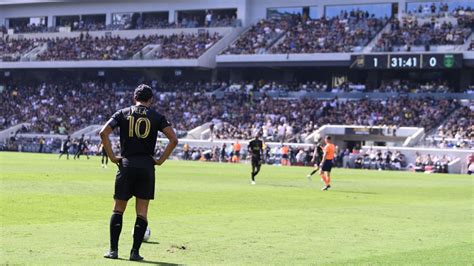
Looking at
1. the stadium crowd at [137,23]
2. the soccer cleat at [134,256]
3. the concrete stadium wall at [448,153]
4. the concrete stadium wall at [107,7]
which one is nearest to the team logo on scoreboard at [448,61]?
the concrete stadium wall at [448,153]

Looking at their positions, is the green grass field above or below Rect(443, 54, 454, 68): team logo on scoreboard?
below

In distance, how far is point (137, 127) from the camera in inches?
425

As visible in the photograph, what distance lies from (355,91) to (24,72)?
37738mm

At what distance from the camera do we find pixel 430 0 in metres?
74.6

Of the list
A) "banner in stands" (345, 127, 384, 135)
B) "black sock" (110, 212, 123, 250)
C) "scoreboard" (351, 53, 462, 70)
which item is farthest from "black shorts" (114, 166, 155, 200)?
"scoreboard" (351, 53, 462, 70)

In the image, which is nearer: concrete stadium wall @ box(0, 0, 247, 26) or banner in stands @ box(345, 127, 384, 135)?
banner in stands @ box(345, 127, 384, 135)

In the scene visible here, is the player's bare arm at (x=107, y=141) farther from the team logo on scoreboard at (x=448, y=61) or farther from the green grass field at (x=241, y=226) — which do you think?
the team logo on scoreboard at (x=448, y=61)

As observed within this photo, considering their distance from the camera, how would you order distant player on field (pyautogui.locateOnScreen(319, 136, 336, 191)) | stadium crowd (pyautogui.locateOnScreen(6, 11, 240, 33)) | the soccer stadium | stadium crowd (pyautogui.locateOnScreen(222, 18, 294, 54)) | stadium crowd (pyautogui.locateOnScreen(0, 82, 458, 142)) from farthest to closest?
stadium crowd (pyautogui.locateOnScreen(6, 11, 240, 33))
stadium crowd (pyautogui.locateOnScreen(222, 18, 294, 54))
stadium crowd (pyautogui.locateOnScreen(0, 82, 458, 142))
distant player on field (pyautogui.locateOnScreen(319, 136, 336, 191))
the soccer stadium

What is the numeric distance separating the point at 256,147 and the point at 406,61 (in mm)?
40102

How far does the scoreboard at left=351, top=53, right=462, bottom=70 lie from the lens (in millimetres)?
67250

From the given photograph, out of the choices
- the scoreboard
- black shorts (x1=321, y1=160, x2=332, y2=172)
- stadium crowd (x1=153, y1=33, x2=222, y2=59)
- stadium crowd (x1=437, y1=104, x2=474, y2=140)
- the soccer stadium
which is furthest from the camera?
stadium crowd (x1=153, y1=33, x2=222, y2=59)

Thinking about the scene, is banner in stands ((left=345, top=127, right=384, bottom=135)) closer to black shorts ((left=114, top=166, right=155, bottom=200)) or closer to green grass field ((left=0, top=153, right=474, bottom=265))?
green grass field ((left=0, top=153, right=474, bottom=265))

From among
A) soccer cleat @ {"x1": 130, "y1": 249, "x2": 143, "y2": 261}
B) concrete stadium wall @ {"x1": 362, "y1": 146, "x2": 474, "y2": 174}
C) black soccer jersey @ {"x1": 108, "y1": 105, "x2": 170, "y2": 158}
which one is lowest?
concrete stadium wall @ {"x1": 362, "y1": 146, "x2": 474, "y2": 174}

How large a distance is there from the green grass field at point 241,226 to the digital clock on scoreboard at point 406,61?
42110mm
